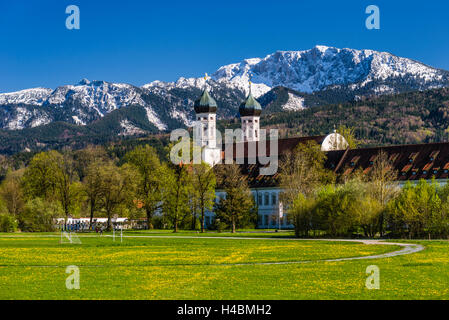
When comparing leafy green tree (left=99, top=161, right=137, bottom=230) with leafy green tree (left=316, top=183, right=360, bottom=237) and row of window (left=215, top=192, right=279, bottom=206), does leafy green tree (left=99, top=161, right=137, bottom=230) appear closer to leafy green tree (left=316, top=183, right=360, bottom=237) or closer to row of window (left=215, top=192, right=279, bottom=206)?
row of window (left=215, top=192, right=279, bottom=206)

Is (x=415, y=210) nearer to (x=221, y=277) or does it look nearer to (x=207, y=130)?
(x=221, y=277)

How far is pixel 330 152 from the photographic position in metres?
105

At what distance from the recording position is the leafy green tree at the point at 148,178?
9081cm

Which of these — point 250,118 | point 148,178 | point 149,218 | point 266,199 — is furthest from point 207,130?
point 148,178

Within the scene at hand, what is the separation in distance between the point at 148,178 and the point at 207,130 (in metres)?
46.2

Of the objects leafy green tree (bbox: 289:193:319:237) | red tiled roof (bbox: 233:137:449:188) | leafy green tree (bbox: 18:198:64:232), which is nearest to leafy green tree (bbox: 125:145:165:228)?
leafy green tree (bbox: 18:198:64:232)

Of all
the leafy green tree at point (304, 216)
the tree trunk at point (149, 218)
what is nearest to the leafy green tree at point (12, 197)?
the tree trunk at point (149, 218)

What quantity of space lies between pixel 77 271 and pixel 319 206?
3626 cm

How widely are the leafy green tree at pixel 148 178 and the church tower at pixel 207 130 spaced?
3886 centimetres

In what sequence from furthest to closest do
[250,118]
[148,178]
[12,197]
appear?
[250,118], [12,197], [148,178]

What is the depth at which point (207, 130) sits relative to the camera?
137m

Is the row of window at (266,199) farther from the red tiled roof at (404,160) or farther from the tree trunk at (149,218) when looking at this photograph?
the tree trunk at (149,218)
